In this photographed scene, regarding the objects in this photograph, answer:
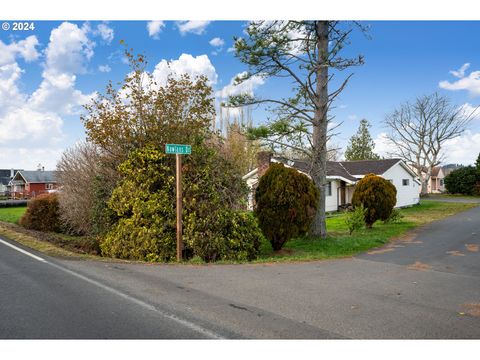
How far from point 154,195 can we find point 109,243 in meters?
2.07

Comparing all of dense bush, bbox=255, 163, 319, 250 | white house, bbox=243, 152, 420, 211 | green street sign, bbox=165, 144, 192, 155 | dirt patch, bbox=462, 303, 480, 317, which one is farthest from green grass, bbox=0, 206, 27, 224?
dirt patch, bbox=462, 303, 480, 317

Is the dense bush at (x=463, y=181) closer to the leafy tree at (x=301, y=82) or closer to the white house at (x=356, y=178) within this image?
the white house at (x=356, y=178)

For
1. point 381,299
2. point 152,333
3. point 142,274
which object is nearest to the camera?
point 152,333

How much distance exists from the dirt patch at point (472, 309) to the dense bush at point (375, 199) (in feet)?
36.8

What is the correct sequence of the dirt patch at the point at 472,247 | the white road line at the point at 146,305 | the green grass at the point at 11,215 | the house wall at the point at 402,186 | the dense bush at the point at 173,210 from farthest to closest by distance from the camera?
the house wall at the point at 402,186, the green grass at the point at 11,215, the dirt patch at the point at 472,247, the dense bush at the point at 173,210, the white road line at the point at 146,305

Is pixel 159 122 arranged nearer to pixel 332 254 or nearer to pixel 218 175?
pixel 218 175

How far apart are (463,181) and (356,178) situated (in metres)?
25.6

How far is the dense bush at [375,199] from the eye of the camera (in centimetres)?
1675

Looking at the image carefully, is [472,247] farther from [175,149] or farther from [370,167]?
[370,167]

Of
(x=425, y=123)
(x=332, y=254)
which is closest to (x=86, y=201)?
(x=332, y=254)

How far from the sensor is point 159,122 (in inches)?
454

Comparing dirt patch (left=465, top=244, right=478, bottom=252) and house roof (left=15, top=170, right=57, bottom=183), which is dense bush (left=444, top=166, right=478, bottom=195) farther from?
house roof (left=15, top=170, right=57, bottom=183)

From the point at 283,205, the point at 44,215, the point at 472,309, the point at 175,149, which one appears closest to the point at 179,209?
the point at 175,149

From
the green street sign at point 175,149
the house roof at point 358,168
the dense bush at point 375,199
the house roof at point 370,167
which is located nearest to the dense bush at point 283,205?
the green street sign at point 175,149
